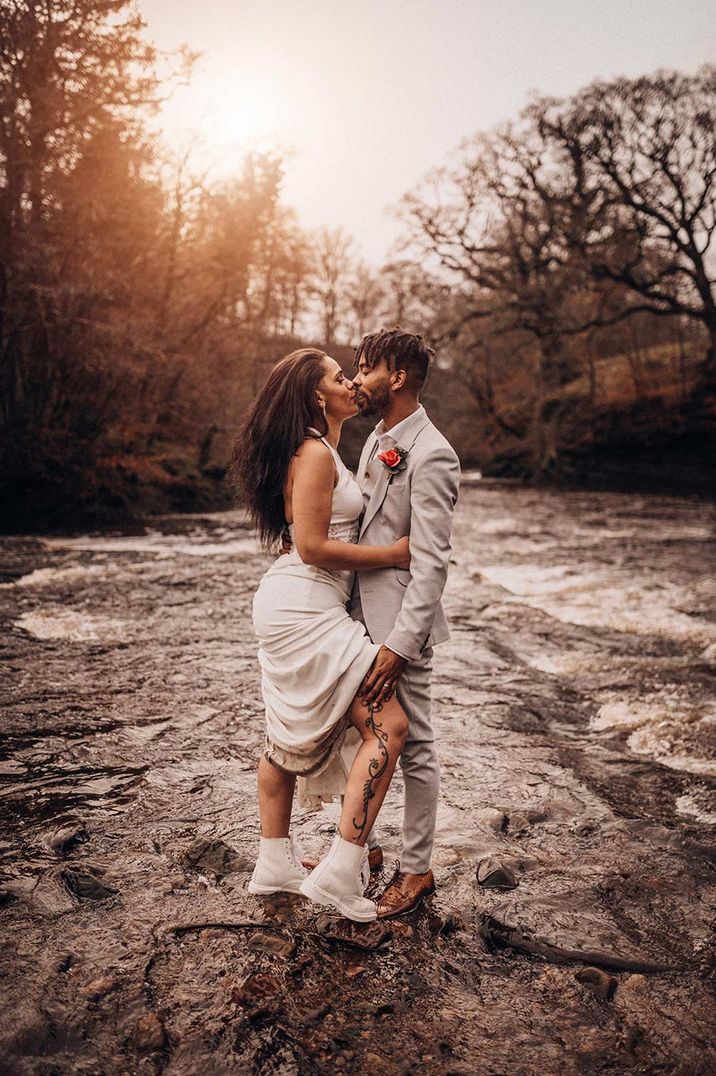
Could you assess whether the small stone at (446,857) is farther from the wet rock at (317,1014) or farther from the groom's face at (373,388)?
the groom's face at (373,388)

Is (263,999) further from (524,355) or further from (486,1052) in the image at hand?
(524,355)

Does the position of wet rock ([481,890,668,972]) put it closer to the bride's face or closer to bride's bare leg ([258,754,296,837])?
bride's bare leg ([258,754,296,837])

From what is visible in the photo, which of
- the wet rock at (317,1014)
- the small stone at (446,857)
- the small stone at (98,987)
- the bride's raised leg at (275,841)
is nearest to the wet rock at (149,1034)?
the small stone at (98,987)

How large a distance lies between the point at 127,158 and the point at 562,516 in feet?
42.5

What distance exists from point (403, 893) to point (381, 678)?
89 cm

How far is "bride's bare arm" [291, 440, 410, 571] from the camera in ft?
10.2

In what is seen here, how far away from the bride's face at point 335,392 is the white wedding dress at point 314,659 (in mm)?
178

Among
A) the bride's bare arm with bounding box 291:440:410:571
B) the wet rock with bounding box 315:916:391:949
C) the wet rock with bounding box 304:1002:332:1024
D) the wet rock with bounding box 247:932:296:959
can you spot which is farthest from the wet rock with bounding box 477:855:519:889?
the bride's bare arm with bounding box 291:440:410:571

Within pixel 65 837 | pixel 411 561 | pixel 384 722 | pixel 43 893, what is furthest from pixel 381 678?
pixel 65 837

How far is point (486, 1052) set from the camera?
2.43 m

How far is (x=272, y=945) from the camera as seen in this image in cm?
293

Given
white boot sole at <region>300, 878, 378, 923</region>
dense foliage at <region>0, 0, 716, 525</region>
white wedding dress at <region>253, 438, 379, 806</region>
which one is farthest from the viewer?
dense foliage at <region>0, 0, 716, 525</region>

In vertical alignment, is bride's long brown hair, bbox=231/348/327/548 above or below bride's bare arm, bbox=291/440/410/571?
above

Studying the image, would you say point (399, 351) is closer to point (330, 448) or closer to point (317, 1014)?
point (330, 448)
